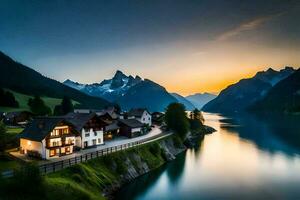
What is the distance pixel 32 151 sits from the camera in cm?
5747

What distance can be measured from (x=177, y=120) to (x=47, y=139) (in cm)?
6628

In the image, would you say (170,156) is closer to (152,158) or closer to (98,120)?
(152,158)

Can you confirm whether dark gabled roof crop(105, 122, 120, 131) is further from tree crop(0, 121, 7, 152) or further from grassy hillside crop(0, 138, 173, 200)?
tree crop(0, 121, 7, 152)

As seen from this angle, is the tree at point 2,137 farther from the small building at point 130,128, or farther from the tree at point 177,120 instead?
the tree at point 177,120

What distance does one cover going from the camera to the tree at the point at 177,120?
111812 mm

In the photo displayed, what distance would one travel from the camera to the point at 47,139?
5675 cm

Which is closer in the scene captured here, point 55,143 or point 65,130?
point 55,143

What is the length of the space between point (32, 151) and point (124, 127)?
44.5 m

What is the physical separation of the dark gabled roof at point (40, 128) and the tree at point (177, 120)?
202ft

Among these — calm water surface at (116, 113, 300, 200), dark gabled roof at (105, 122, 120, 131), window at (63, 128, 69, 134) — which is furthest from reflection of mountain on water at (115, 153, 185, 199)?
dark gabled roof at (105, 122, 120, 131)

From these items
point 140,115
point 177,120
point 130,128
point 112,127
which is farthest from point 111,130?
point 140,115

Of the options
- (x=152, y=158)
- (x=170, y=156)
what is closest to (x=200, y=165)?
(x=170, y=156)

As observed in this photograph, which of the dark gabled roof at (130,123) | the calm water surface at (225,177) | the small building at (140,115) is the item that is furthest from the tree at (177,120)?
the dark gabled roof at (130,123)

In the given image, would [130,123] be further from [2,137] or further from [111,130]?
[2,137]
